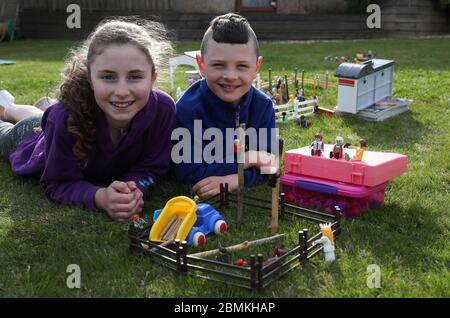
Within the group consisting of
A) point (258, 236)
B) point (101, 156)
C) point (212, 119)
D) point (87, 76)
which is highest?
point (87, 76)

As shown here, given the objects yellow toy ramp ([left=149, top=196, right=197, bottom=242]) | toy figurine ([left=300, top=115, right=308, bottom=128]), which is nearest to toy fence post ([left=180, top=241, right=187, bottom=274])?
yellow toy ramp ([left=149, top=196, right=197, bottom=242])

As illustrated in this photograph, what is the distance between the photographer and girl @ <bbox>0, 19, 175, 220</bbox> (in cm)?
287

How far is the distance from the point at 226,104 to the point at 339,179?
85 centimetres

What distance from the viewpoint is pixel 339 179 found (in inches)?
118

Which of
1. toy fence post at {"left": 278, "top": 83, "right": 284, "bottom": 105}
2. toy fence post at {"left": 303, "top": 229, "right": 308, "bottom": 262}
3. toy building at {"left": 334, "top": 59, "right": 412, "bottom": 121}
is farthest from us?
toy fence post at {"left": 278, "top": 83, "right": 284, "bottom": 105}

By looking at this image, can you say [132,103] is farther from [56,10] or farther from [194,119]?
[56,10]

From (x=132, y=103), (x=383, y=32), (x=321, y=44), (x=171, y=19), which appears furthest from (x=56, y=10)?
(x=132, y=103)

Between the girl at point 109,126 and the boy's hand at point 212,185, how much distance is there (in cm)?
27

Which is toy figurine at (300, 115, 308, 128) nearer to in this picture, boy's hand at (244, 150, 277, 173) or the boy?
the boy

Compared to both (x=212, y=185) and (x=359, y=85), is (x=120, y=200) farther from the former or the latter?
(x=359, y=85)

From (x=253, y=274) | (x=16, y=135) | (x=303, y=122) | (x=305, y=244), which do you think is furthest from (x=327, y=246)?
(x=303, y=122)

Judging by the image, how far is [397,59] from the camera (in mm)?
9422

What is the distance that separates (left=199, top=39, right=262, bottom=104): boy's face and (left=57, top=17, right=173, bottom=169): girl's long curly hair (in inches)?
11.9

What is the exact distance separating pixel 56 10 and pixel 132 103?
14285 mm
